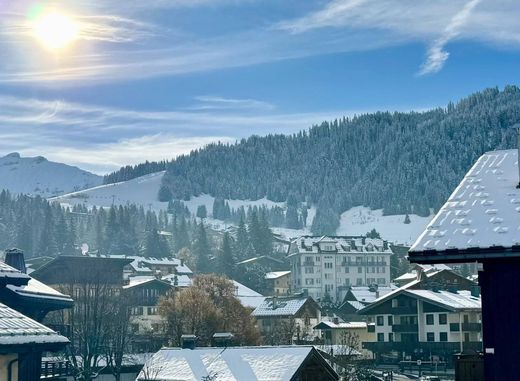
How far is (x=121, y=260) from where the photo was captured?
5153 inches

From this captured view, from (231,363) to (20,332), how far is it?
28003mm

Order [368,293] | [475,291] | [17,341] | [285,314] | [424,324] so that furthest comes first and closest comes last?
1. [368,293]
2. [285,314]
3. [475,291]
4. [424,324]
5. [17,341]

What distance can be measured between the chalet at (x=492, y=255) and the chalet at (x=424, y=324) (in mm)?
77879

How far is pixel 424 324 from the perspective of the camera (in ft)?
318

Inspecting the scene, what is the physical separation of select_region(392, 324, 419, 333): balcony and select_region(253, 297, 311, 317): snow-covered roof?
1849 cm

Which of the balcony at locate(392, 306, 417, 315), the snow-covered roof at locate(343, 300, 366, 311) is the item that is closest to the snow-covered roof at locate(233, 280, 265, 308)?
the snow-covered roof at locate(343, 300, 366, 311)

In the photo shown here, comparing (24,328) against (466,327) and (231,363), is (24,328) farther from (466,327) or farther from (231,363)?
(466,327)

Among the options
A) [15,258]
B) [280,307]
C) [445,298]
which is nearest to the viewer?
[15,258]

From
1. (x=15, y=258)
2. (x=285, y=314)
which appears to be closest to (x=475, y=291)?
(x=285, y=314)

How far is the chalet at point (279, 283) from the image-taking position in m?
180

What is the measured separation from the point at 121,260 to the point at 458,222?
119m

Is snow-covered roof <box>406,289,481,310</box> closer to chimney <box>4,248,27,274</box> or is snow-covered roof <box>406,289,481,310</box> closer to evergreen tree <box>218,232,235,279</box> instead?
chimney <box>4,248,27,274</box>

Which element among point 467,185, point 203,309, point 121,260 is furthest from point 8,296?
point 121,260

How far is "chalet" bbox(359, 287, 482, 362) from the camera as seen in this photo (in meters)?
94.0
